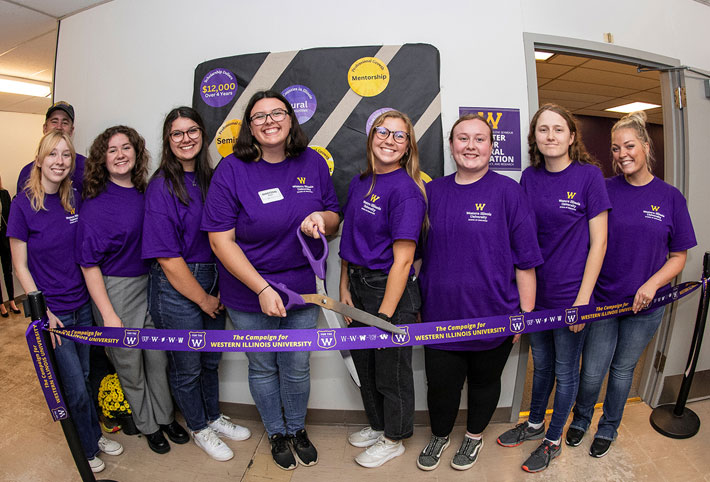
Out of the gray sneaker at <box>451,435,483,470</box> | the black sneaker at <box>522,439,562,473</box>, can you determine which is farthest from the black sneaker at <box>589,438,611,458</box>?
the gray sneaker at <box>451,435,483,470</box>

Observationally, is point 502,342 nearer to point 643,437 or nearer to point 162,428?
point 643,437

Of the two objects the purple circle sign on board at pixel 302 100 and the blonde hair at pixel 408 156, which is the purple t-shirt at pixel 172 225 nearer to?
the purple circle sign on board at pixel 302 100

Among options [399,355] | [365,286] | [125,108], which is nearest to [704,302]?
[399,355]

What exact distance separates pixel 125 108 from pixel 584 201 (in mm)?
2733

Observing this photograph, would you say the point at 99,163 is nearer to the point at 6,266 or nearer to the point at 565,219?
the point at 565,219

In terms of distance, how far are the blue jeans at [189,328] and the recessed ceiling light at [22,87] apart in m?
3.99

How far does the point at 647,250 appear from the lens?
6.42 feet

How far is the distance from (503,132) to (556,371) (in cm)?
136

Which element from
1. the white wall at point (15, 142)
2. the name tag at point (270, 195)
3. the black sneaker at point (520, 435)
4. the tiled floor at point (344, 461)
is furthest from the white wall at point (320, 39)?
the white wall at point (15, 142)

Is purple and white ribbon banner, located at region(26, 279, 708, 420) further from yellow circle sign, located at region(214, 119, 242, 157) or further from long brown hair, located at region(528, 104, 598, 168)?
yellow circle sign, located at region(214, 119, 242, 157)

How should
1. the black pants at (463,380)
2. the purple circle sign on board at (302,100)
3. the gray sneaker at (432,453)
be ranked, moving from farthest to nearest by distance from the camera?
the purple circle sign on board at (302,100)
the gray sneaker at (432,453)
the black pants at (463,380)

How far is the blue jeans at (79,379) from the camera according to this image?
1.96 metres

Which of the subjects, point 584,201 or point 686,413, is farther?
point 686,413

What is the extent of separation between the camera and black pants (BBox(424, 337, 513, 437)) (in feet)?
6.40
